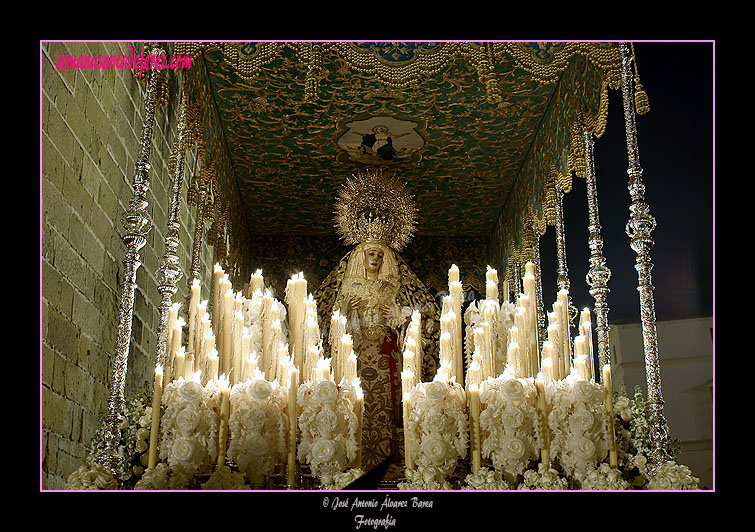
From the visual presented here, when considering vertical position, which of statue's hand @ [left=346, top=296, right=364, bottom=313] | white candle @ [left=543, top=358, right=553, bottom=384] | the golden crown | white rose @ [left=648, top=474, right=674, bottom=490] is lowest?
white rose @ [left=648, top=474, right=674, bottom=490]

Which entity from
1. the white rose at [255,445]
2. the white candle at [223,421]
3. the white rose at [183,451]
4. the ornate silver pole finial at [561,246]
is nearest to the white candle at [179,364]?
the white candle at [223,421]

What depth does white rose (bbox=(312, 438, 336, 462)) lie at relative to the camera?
9.74ft

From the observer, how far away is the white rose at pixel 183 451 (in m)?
2.95

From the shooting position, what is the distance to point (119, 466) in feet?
10.1

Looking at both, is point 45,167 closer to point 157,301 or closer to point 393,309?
point 157,301

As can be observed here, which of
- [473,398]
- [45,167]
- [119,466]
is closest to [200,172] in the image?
[45,167]

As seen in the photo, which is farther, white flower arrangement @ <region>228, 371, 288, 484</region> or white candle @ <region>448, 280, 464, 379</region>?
white candle @ <region>448, 280, 464, 379</region>

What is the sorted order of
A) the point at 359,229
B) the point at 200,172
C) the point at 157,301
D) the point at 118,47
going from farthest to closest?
1. the point at 359,229
2. the point at 200,172
3. the point at 157,301
4. the point at 118,47

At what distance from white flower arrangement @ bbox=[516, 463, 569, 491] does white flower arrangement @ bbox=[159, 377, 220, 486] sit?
1.27 metres

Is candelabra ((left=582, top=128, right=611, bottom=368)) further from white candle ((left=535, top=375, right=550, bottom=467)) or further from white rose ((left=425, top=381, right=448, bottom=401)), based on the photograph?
white rose ((left=425, top=381, right=448, bottom=401))

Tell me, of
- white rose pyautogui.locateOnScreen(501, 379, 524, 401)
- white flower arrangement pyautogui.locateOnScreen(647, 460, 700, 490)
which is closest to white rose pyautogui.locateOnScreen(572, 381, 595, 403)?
white rose pyautogui.locateOnScreen(501, 379, 524, 401)

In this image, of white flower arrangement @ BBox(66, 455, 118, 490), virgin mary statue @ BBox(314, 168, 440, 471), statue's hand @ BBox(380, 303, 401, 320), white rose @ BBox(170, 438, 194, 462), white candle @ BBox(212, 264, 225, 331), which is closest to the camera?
white flower arrangement @ BBox(66, 455, 118, 490)

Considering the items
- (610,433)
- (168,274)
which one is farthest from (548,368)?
(168,274)

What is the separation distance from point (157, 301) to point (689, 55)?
3.50m
